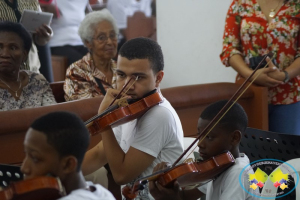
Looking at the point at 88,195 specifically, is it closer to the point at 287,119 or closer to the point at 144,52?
the point at 144,52

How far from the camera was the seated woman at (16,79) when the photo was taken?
3.09 meters

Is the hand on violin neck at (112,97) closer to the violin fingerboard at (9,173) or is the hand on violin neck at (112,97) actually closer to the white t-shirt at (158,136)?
the white t-shirt at (158,136)

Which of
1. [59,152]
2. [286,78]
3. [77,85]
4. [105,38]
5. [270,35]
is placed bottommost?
[77,85]

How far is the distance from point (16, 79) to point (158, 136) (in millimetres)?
1352

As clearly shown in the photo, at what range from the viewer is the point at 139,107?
2113mm

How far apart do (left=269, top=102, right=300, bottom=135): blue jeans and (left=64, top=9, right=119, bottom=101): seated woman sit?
3.36ft

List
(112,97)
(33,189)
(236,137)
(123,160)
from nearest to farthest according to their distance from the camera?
1. (33,189)
2. (236,137)
3. (123,160)
4. (112,97)

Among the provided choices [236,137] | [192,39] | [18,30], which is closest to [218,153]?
[236,137]

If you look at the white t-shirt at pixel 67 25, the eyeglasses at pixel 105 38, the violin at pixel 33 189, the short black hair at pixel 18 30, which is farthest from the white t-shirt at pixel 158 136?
the white t-shirt at pixel 67 25

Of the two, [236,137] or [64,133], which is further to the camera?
[236,137]

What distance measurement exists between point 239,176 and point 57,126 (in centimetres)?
68

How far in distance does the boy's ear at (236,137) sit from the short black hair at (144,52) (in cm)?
43

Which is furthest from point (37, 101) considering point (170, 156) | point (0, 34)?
point (170, 156)

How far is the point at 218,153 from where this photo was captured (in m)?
2.00
